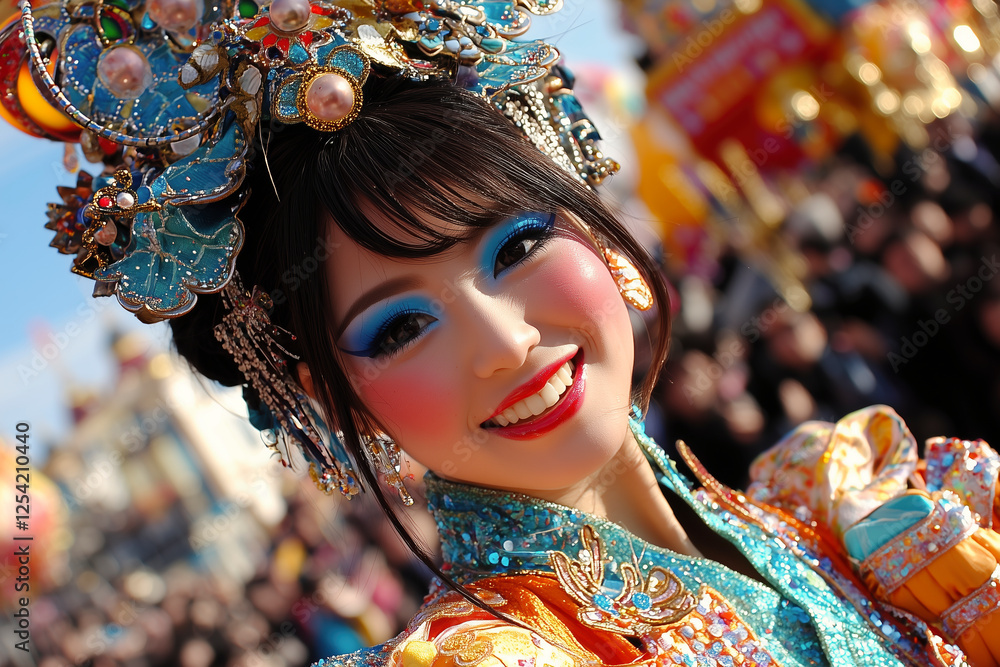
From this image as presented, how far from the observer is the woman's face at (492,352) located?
4.50 ft

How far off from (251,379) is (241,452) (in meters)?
13.2

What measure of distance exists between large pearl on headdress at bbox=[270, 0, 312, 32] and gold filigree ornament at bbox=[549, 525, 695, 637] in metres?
1.04

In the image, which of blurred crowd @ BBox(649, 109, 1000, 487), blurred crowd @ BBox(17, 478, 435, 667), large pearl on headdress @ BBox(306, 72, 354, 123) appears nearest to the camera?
large pearl on headdress @ BBox(306, 72, 354, 123)

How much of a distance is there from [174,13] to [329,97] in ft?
1.08

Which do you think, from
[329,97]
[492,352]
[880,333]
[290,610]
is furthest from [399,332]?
[290,610]

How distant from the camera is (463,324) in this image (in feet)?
4.50

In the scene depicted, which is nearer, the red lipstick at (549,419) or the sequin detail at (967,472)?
the red lipstick at (549,419)

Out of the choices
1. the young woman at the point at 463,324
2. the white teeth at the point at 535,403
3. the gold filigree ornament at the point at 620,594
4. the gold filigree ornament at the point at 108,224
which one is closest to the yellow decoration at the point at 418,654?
the young woman at the point at 463,324

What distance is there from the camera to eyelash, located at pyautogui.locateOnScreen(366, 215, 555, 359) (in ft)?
4.67

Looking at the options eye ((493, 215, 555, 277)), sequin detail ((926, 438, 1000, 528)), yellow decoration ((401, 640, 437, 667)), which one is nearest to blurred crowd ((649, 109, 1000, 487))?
sequin detail ((926, 438, 1000, 528))

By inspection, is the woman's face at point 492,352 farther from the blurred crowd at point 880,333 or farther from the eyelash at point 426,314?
the blurred crowd at point 880,333

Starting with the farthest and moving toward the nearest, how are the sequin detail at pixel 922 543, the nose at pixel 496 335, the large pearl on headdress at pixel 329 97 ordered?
the sequin detail at pixel 922 543 < the large pearl on headdress at pixel 329 97 < the nose at pixel 496 335

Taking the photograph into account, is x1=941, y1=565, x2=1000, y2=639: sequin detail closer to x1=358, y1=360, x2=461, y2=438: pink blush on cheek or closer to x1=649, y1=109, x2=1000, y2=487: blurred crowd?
x1=358, y1=360, x2=461, y2=438: pink blush on cheek

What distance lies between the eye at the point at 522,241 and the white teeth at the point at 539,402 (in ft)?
0.69
